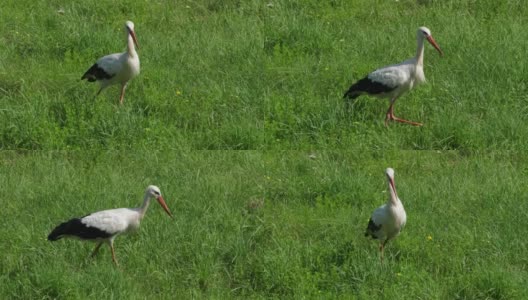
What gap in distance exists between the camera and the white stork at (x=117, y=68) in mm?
12523

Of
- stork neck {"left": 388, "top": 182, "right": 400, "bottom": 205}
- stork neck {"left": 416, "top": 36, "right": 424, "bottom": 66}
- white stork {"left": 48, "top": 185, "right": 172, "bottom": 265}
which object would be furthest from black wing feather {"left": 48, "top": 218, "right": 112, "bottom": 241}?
stork neck {"left": 416, "top": 36, "right": 424, "bottom": 66}

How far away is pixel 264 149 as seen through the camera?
12.0 metres

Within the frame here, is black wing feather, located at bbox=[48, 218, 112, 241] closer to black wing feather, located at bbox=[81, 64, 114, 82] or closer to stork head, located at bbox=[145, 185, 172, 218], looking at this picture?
stork head, located at bbox=[145, 185, 172, 218]

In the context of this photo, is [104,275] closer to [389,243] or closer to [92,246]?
[92,246]

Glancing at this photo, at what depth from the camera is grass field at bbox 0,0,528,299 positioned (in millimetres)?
10367

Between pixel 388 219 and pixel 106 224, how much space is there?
211 centimetres

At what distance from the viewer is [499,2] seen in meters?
14.4

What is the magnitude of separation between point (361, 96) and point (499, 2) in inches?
100

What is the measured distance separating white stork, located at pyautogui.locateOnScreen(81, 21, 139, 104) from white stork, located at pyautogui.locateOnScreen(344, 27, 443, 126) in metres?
1.94

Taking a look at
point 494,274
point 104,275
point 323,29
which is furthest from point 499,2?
point 104,275

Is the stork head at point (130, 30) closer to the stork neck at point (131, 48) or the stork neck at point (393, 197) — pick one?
the stork neck at point (131, 48)

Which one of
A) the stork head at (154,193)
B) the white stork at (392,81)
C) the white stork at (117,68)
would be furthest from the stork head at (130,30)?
the stork head at (154,193)

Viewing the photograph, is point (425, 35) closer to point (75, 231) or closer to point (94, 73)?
point (94, 73)

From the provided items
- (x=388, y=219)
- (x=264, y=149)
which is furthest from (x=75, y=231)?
(x=388, y=219)
